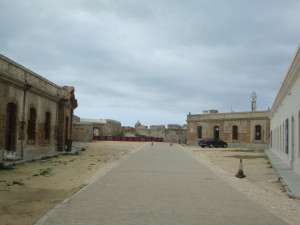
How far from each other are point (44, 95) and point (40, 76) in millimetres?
1258

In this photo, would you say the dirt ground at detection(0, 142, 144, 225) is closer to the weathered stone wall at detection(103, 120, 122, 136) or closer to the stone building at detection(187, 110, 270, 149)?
the stone building at detection(187, 110, 270, 149)

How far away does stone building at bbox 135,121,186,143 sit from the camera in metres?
63.2

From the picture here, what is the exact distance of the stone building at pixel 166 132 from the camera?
2489 inches

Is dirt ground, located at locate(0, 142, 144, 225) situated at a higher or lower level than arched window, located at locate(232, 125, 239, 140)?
lower

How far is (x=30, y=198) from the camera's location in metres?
8.17

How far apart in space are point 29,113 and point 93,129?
4140 centimetres

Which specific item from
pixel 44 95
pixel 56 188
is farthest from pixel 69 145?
pixel 56 188

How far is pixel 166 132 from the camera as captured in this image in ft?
210

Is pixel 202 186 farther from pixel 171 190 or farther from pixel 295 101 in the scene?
pixel 295 101

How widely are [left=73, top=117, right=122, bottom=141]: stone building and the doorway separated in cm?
3560

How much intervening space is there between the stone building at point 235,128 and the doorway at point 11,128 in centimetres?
3325

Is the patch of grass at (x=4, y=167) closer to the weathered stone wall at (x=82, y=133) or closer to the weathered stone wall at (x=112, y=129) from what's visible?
the weathered stone wall at (x=82, y=133)

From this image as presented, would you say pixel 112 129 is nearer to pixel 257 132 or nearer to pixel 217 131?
pixel 217 131

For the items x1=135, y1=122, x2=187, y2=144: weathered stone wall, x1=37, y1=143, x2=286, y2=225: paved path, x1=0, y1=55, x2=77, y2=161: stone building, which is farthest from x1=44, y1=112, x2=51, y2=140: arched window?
x1=135, y1=122, x2=187, y2=144: weathered stone wall
